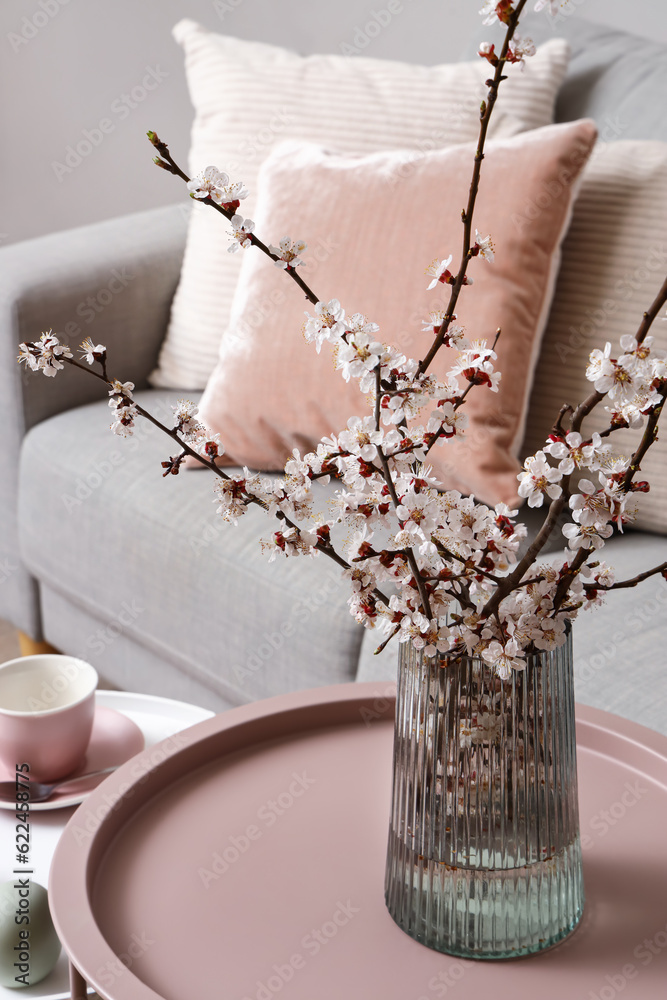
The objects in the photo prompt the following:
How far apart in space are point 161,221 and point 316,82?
1.50 feet

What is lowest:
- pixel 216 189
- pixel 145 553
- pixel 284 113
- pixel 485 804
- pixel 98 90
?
pixel 145 553

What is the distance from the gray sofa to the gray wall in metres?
0.88

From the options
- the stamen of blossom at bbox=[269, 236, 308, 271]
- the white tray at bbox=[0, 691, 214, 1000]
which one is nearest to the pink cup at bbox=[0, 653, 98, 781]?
the white tray at bbox=[0, 691, 214, 1000]

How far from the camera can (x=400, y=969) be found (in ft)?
2.05

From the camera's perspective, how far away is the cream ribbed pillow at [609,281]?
1354 mm

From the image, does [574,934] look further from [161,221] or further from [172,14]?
[172,14]

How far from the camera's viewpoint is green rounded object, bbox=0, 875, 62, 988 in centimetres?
74

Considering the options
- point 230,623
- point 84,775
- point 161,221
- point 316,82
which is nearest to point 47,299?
point 161,221

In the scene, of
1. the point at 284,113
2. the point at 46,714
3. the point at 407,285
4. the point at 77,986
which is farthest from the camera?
the point at 284,113

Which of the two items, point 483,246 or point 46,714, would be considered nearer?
point 483,246

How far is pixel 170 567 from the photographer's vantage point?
146 centimetres

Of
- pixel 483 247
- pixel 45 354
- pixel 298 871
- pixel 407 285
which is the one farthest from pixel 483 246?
pixel 407 285

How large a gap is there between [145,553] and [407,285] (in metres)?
0.53

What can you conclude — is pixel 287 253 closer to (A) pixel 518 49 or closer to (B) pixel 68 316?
(A) pixel 518 49
